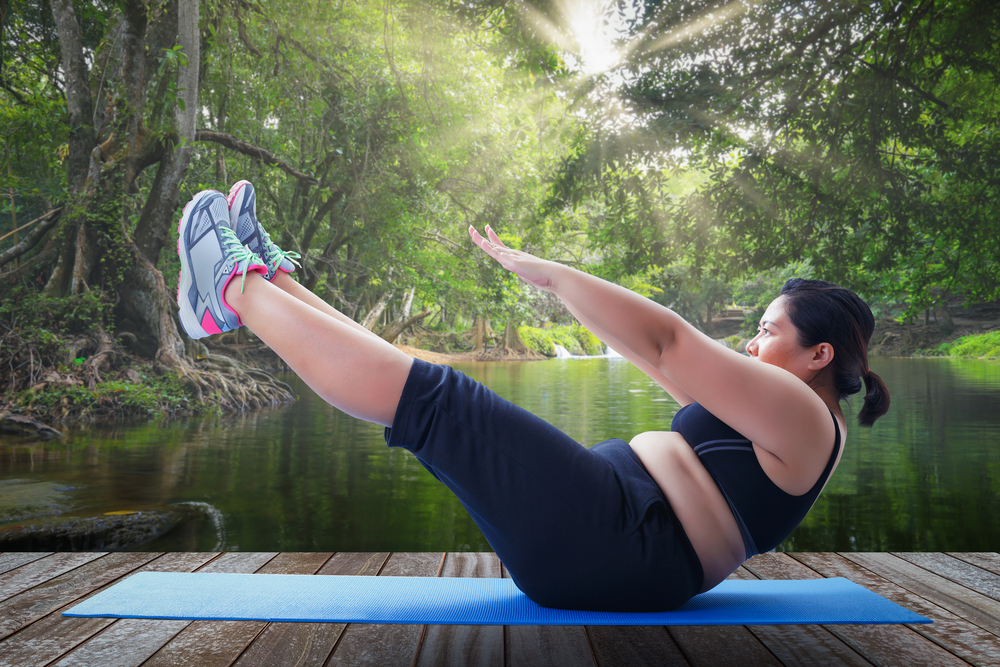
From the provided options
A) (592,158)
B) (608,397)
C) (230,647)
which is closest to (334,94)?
(592,158)

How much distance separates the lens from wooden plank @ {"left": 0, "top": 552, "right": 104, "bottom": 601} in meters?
1.65

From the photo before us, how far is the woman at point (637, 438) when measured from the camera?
89cm

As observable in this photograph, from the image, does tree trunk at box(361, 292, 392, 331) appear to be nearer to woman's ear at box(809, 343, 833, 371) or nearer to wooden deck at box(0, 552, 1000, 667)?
wooden deck at box(0, 552, 1000, 667)

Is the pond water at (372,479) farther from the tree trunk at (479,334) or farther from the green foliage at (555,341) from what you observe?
the tree trunk at (479,334)

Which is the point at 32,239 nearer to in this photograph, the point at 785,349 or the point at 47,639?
the point at 47,639

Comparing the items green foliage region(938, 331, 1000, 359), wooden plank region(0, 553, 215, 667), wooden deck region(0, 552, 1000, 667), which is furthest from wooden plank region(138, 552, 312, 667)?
green foliage region(938, 331, 1000, 359)

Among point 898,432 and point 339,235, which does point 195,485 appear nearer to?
point 339,235

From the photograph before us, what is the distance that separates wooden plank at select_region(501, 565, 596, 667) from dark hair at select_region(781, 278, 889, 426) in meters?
0.74

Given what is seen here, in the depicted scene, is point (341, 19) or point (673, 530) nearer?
point (673, 530)

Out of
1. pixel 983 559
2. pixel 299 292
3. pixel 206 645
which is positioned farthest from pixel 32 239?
pixel 983 559

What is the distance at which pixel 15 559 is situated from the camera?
6.31 feet

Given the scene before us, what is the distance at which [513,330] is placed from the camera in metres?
5.56

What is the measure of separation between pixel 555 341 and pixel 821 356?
183 inches

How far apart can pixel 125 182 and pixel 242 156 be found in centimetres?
83
